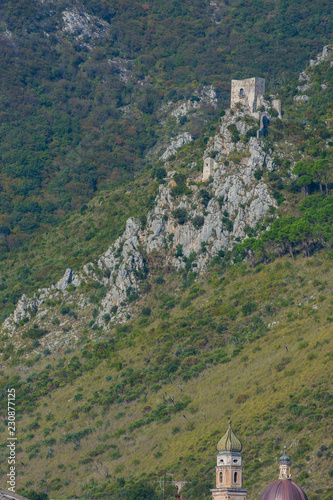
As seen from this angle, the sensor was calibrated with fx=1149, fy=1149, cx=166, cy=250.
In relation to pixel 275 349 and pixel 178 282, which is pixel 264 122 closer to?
pixel 178 282

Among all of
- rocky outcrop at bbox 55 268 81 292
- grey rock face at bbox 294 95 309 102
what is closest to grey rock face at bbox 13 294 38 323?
rocky outcrop at bbox 55 268 81 292

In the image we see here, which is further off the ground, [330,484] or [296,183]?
[296,183]

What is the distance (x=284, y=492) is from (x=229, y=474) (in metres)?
5.21

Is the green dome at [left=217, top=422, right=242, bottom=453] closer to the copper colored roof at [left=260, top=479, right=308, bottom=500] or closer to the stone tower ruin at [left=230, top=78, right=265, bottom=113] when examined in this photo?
the copper colored roof at [left=260, top=479, right=308, bottom=500]

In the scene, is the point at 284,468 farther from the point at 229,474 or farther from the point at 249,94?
the point at 249,94

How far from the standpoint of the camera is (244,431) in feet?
326

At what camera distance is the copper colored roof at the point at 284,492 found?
242 feet

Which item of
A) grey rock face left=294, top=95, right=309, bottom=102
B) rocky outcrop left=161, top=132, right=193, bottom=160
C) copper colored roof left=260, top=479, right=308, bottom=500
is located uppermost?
grey rock face left=294, top=95, right=309, bottom=102

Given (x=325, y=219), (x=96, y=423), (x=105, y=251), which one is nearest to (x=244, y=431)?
(x=96, y=423)

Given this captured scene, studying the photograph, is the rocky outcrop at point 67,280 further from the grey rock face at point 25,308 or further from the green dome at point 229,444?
the green dome at point 229,444

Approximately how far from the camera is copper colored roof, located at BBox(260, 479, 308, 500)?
73750mm

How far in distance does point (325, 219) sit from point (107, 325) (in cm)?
2774

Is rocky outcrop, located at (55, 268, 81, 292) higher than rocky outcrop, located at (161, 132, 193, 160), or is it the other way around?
rocky outcrop, located at (161, 132, 193, 160)

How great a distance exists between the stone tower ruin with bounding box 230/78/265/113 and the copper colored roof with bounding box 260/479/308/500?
76.4 m
